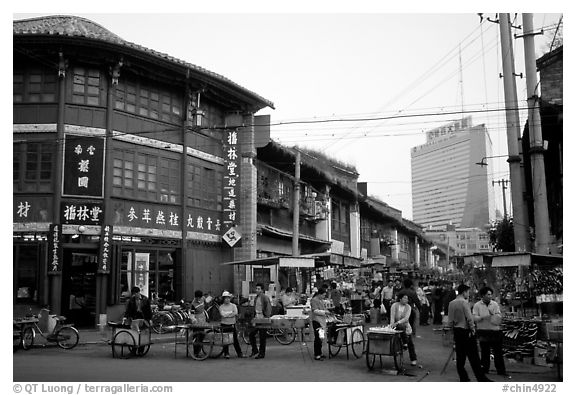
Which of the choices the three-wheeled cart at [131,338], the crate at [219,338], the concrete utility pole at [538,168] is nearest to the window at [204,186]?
the three-wheeled cart at [131,338]

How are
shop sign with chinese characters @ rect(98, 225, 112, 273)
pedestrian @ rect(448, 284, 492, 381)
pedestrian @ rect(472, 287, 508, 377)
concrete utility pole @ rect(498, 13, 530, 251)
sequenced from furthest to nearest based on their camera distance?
shop sign with chinese characters @ rect(98, 225, 112, 273) → concrete utility pole @ rect(498, 13, 530, 251) → pedestrian @ rect(472, 287, 508, 377) → pedestrian @ rect(448, 284, 492, 381)

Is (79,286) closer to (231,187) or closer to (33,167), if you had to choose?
(33,167)

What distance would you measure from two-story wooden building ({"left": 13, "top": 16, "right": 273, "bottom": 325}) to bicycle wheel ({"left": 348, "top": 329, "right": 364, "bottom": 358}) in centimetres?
1012

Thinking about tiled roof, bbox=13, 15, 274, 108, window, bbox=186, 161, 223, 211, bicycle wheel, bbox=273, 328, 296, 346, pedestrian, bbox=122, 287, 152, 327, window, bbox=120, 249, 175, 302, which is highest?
tiled roof, bbox=13, 15, 274, 108

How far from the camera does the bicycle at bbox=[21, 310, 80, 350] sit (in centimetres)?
1689

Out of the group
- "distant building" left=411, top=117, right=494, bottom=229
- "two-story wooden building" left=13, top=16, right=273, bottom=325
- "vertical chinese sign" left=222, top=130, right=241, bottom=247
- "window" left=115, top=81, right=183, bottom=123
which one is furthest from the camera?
"distant building" left=411, top=117, right=494, bottom=229

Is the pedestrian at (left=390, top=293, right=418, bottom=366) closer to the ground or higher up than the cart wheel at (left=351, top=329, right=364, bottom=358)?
higher up

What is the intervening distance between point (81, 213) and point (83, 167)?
167 cm

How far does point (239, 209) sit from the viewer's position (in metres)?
26.6

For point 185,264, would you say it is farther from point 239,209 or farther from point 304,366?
point 304,366

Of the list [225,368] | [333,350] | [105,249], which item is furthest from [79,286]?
[225,368]

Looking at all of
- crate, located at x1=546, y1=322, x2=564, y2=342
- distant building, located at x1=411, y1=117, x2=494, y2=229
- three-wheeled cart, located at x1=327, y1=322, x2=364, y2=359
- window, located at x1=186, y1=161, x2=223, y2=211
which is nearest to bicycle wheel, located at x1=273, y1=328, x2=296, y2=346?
three-wheeled cart, located at x1=327, y1=322, x2=364, y2=359

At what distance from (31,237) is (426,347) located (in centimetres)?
1393

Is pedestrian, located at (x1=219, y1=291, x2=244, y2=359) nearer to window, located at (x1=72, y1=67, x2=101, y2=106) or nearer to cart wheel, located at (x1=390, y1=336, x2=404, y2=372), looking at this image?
cart wheel, located at (x1=390, y1=336, x2=404, y2=372)
